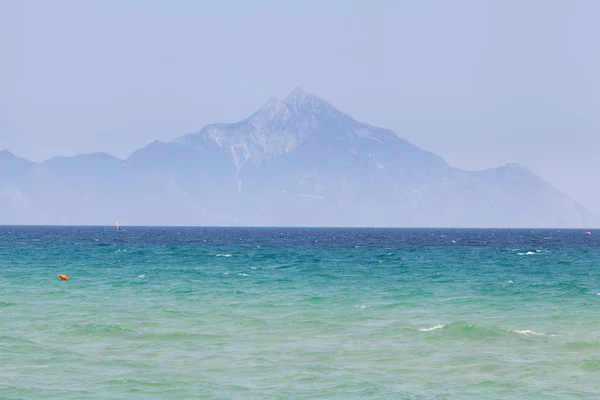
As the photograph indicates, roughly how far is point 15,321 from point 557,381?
24837mm

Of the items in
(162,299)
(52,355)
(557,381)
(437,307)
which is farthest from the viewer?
(162,299)

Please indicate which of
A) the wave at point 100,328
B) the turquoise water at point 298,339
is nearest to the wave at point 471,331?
the turquoise water at point 298,339

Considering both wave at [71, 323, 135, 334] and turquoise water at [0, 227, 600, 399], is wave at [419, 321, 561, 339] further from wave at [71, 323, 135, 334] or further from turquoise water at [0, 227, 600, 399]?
wave at [71, 323, 135, 334]

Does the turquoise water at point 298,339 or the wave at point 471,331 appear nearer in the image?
the turquoise water at point 298,339

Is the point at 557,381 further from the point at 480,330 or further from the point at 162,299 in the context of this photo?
the point at 162,299

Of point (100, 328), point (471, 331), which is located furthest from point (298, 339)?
point (100, 328)

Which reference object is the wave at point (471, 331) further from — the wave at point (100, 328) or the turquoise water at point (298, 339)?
the wave at point (100, 328)

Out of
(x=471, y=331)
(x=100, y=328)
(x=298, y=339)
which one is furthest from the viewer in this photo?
(x=100, y=328)

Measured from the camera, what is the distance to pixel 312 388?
26.4 metres

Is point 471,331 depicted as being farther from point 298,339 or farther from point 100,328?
point 100,328

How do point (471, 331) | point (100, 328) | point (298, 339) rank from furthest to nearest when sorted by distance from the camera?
point (100, 328), point (471, 331), point (298, 339)

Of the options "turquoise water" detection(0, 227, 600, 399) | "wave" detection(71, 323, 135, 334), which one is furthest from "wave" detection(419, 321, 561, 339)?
"wave" detection(71, 323, 135, 334)

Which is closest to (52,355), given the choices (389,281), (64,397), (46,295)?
(64,397)

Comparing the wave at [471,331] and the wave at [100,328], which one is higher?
the wave at [471,331]
